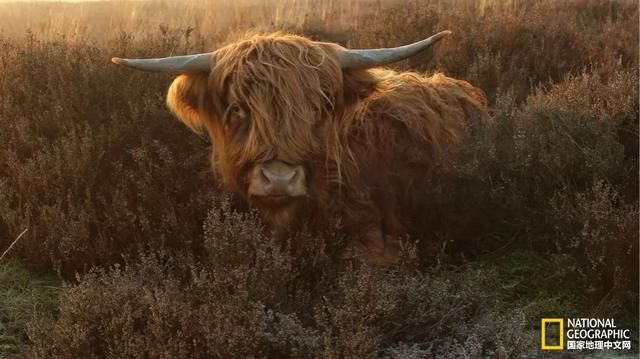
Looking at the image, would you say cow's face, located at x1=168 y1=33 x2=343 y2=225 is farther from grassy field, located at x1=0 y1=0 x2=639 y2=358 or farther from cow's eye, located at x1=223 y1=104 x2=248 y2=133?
grassy field, located at x1=0 y1=0 x2=639 y2=358

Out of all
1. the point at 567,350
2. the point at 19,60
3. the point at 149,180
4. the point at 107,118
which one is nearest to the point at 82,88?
the point at 107,118

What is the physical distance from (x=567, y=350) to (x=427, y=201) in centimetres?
132

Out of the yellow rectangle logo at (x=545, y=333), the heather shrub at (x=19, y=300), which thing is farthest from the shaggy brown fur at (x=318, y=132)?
the heather shrub at (x=19, y=300)

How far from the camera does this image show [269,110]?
3.76 m

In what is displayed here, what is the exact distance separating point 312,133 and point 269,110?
0.26 meters

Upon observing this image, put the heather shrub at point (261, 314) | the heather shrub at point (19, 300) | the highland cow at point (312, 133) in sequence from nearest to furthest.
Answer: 1. the heather shrub at point (261, 314)
2. the heather shrub at point (19, 300)
3. the highland cow at point (312, 133)

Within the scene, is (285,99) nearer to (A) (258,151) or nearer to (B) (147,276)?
(A) (258,151)

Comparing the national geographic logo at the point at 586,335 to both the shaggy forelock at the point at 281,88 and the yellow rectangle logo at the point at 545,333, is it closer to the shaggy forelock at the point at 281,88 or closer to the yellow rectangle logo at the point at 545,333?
Result: the yellow rectangle logo at the point at 545,333

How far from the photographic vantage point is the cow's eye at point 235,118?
3896 millimetres

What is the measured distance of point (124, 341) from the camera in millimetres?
2693

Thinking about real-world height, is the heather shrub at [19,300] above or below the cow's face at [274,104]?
below

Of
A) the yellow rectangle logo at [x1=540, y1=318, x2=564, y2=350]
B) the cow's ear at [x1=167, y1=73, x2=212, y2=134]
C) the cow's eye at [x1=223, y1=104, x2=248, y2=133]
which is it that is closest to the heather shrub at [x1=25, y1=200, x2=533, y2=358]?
the yellow rectangle logo at [x1=540, y1=318, x2=564, y2=350]

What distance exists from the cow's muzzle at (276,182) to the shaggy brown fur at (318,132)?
7 centimetres

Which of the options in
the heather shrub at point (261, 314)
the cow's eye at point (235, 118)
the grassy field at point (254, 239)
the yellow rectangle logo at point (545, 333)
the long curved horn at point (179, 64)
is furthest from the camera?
the long curved horn at point (179, 64)
